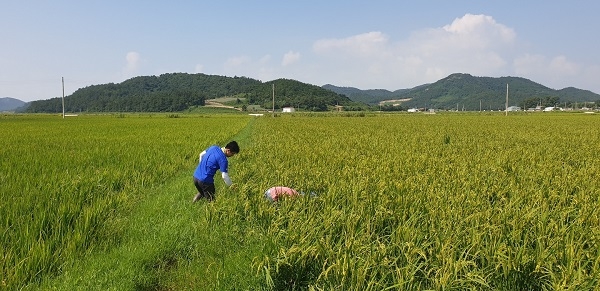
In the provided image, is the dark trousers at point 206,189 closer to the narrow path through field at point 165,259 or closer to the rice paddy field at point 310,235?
the rice paddy field at point 310,235

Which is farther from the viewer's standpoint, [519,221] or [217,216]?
[217,216]

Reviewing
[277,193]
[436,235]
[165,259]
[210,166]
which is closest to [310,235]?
[436,235]

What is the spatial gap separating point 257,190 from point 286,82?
16663 cm

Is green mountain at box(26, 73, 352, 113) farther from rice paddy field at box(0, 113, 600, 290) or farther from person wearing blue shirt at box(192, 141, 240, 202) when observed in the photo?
rice paddy field at box(0, 113, 600, 290)

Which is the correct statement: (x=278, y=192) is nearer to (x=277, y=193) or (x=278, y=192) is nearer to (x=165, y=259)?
(x=277, y=193)

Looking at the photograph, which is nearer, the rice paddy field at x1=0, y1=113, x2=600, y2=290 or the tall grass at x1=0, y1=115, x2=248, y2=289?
the rice paddy field at x1=0, y1=113, x2=600, y2=290

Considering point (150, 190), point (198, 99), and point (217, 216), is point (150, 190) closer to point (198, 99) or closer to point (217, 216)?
point (217, 216)

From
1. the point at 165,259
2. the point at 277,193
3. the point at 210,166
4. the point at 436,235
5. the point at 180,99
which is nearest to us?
the point at 436,235

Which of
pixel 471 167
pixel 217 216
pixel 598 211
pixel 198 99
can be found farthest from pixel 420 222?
pixel 198 99

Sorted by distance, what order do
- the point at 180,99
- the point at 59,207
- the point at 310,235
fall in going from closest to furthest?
the point at 310,235, the point at 59,207, the point at 180,99

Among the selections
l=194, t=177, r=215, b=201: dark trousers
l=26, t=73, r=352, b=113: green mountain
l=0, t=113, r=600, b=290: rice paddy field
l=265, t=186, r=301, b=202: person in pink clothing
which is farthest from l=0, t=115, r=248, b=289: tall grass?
l=26, t=73, r=352, b=113: green mountain

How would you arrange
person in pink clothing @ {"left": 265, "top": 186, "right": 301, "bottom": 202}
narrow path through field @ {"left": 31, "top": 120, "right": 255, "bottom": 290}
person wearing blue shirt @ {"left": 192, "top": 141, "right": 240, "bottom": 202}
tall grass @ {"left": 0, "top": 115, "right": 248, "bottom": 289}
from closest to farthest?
narrow path through field @ {"left": 31, "top": 120, "right": 255, "bottom": 290} < tall grass @ {"left": 0, "top": 115, "right": 248, "bottom": 289} < person in pink clothing @ {"left": 265, "top": 186, "right": 301, "bottom": 202} < person wearing blue shirt @ {"left": 192, "top": 141, "right": 240, "bottom": 202}

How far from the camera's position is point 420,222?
4.01 m

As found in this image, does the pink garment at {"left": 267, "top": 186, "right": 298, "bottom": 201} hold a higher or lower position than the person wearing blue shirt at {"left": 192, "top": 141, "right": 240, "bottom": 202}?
lower
